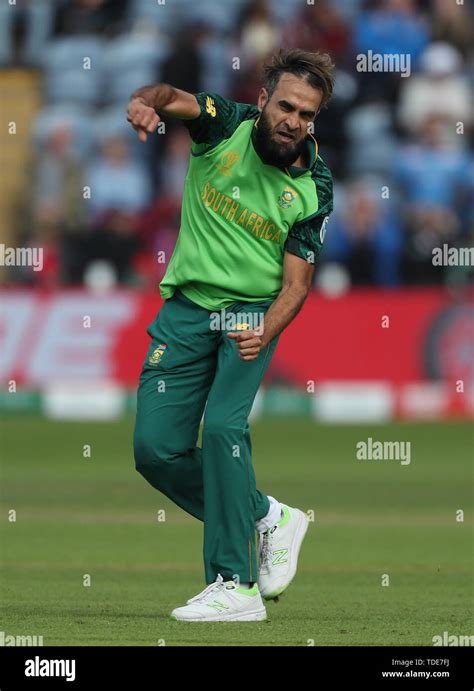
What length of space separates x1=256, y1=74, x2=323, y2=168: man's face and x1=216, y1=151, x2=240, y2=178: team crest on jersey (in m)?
0.15

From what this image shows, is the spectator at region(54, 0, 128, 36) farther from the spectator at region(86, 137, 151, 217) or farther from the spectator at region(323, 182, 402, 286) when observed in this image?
the spectator at region(323, 182, 402, 286)

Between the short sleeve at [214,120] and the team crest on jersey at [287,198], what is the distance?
368 mm

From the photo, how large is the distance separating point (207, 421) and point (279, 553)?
2.98 ft

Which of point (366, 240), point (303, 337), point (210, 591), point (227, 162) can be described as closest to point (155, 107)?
point (227, 162)

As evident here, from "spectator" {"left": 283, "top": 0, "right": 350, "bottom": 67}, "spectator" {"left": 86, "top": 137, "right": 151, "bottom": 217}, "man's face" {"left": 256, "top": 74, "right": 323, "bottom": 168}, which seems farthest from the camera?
"spectator" {"left": 283, "top": 0, "right": 350, "bottom": 67}

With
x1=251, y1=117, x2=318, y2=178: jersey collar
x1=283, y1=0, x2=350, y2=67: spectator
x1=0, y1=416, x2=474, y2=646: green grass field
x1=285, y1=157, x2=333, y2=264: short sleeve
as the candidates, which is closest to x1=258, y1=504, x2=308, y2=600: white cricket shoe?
x1=0, y1=416, x2=474, y2=646: green grass field

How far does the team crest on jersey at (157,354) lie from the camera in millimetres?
7652

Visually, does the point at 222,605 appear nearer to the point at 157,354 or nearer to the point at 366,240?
the point at 157,354

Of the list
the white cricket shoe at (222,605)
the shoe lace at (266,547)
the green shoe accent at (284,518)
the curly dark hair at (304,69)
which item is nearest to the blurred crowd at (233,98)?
the green shoe accent at (284,518)

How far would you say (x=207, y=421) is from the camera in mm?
7434

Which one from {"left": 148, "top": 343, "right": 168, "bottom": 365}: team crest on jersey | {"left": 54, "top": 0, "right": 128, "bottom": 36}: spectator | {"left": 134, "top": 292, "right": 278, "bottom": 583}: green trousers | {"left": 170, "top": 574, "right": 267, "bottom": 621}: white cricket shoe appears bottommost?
{"left": 170, "top": 574, "right": 267, "bottom": 621}: white cricket shoe

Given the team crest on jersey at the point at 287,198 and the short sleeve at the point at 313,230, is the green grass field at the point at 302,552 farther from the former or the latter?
the team crest on jersey at the point at 287,198

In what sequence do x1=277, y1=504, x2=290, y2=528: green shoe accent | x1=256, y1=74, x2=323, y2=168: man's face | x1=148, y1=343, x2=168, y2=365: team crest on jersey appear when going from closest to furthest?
1. x1=256, y1=74, x2=323, y2=168: man's face
2. x1=148, y1=343, x2=168, y2=365: team crest on jersey
3. x1=277, y1=504, x2=290, y2=528: green shoe accent

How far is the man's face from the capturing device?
24.1 ft
